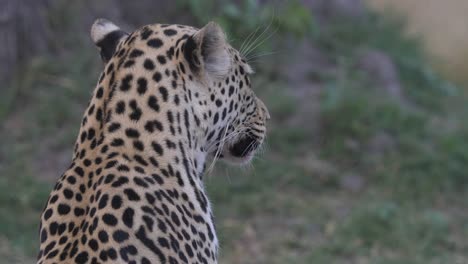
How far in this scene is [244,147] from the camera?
15.1 ft

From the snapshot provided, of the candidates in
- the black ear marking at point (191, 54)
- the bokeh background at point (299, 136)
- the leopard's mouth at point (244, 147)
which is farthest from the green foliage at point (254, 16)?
the black ear marking at point (191, 54)

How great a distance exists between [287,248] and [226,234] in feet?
1.64

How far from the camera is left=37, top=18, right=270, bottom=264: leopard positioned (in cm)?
356

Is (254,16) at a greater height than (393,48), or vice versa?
(393,48)

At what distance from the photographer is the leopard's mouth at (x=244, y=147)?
180 inches

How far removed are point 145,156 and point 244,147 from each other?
0.90 metres

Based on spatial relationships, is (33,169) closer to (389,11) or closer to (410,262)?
(410,262)

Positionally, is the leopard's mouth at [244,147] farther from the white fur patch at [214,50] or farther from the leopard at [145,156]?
the white fur patch at [214,50]

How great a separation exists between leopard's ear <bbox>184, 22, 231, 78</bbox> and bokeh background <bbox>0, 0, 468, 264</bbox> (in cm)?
325

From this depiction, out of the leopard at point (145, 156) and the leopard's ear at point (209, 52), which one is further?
the leopard's ear at point (209, 52)

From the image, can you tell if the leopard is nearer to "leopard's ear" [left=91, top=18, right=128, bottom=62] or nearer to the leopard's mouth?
"leopard's ear" [left=91, top=18, right=128, bottom=62]

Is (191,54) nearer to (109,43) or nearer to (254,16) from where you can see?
(109,43)

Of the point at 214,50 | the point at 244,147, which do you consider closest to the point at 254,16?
the point at 244,147

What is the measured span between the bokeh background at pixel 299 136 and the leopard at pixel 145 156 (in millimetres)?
3177
